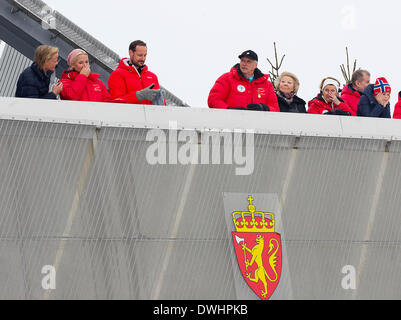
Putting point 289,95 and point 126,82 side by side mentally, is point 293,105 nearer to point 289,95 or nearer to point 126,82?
point 289,95

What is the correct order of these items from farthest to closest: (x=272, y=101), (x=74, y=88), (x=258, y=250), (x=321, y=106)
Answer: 1. (x=321, y=106)
2. (x=272, y=101)
3. (x=74, y=88)
4. (x=258, y=250)

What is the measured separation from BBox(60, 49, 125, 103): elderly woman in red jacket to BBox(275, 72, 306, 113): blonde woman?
2376mm

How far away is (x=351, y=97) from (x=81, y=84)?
13.2 ft

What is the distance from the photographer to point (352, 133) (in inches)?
450

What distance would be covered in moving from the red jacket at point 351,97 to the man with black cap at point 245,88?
143cm

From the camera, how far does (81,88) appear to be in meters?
11.2

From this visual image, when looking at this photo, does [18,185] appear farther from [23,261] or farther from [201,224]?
[201,224]

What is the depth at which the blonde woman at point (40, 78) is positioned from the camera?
10.8m

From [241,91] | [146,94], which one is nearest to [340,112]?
[241,91]

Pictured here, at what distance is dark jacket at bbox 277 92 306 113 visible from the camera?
1236 centimetres

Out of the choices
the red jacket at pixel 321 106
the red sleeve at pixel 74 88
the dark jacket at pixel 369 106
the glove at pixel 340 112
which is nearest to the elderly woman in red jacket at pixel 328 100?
the red jacket at pixel 321 106

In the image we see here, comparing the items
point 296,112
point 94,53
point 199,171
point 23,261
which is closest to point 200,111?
point 199,171

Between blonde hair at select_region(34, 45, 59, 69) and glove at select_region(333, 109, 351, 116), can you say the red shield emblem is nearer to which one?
glove at select_region(333, 109, 351, 116)

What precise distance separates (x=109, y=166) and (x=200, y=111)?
1299mm
